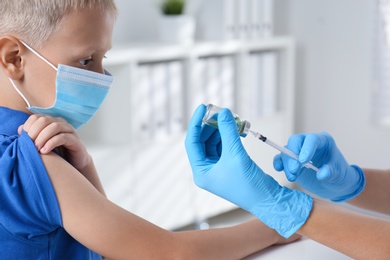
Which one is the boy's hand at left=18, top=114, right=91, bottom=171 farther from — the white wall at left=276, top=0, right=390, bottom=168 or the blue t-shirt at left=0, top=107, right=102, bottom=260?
the white wall at left=276, top=0, right=390, bottom=168

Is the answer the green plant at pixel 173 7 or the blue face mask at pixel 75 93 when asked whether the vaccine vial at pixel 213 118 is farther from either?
the green plant at pixel 173 7

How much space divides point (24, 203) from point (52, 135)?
12cm

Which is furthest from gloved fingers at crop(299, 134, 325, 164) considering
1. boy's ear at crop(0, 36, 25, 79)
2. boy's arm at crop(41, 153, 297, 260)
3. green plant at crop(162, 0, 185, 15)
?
green plant at crop(162, 0, 185, 15)

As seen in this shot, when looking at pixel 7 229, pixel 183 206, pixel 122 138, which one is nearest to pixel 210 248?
pixel 7 229

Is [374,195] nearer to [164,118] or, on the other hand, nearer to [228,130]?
[228,130]

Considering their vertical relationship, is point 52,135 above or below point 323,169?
above

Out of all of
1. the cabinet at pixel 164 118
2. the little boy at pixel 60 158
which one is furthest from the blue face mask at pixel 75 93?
the cabinet at pixel 164 118

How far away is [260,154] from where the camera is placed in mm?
3879

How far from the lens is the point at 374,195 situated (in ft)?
5.00

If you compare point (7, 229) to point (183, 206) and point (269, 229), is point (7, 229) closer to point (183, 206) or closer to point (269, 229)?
point (269, 229)

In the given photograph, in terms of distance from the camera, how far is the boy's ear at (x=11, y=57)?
120cm

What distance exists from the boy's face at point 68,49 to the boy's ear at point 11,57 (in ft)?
0.05

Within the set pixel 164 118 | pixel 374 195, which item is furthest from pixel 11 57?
pixel 164 118

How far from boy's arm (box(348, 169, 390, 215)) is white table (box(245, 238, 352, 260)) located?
0.25 meters
